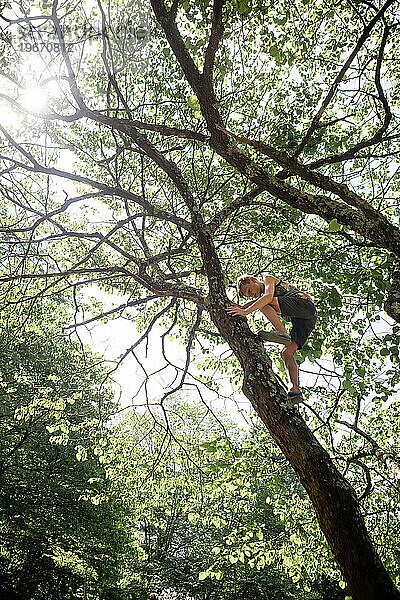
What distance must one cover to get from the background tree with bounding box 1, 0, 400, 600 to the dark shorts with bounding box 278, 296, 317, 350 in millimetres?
158

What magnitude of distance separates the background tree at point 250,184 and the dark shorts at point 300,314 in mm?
158

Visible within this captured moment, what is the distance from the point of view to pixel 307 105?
540 centimetres

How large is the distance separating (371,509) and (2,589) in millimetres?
9027

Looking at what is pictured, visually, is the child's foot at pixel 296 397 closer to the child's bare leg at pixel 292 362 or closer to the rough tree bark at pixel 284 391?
the child's bare leg at pixel 292 362

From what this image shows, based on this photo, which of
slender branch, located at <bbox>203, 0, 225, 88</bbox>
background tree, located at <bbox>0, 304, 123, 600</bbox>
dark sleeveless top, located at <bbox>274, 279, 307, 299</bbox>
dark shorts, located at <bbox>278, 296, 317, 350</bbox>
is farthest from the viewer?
background tree, located at <bbox>0, 304, 123, 600</bbox>

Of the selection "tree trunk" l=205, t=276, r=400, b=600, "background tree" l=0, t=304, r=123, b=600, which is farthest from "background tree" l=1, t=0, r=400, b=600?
"background tree" l=0, t=304, r=123, b=600

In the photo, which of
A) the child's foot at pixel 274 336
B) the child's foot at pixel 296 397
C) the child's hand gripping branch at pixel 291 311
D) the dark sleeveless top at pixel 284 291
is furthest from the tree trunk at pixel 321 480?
the dark sleeveless top at pixel 284 291

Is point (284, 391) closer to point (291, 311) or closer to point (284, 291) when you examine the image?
point (291, 311)

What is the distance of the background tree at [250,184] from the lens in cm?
276

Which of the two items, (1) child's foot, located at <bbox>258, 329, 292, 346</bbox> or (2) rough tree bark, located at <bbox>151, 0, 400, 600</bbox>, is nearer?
(2) rough tree bark, located at <bbox>151, 0, 400, 600</bbox>

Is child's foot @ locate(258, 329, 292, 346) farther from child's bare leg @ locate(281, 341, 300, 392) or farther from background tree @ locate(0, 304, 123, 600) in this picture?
background tree @ locate(0, 304, 123, 600)

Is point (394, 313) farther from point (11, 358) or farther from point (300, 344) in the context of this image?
point (11, 358)

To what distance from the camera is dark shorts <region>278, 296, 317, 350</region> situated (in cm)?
359

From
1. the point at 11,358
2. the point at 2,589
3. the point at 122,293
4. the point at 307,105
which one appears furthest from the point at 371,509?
the point at 11,358
